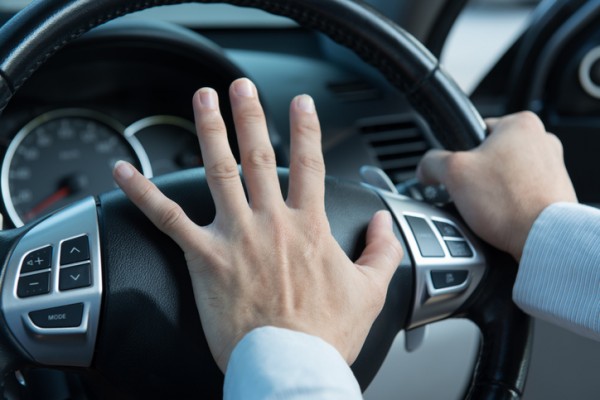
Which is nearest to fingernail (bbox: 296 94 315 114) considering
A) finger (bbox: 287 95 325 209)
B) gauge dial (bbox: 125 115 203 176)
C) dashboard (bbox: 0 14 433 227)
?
finger (bbox: 287 95 325 209)

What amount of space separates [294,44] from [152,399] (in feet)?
3.35

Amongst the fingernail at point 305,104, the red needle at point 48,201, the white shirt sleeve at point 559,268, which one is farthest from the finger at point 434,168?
the red needle at point 48,201

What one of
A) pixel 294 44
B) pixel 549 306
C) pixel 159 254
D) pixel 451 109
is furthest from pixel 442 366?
pixel 294 44

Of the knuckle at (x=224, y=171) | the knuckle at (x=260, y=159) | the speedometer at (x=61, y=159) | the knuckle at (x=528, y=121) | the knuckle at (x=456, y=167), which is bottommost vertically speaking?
the speedometer at (x=61, y=159)

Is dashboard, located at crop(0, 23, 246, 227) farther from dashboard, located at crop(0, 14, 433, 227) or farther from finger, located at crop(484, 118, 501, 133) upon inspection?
finger, located at crop(484, 118, 501, 133)

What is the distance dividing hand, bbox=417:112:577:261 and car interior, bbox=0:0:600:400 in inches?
0.8

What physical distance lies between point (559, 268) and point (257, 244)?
334 millimetres

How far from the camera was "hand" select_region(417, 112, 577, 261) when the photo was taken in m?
0.81

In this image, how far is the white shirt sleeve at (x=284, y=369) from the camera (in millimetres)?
584

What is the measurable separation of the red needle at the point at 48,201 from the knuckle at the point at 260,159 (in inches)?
24.7

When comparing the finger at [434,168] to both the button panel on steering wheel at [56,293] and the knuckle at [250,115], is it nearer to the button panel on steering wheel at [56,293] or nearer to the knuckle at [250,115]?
the knuckle at [250,115]

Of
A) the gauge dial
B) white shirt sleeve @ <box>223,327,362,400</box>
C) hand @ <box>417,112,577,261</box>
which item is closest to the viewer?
white shirt sleeve @ <box>223,327,362,400</box>

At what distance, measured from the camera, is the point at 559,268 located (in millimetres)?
794

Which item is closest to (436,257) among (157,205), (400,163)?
(157,205)
